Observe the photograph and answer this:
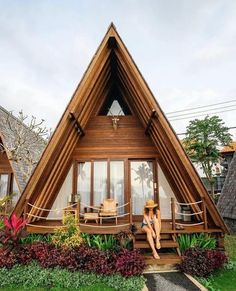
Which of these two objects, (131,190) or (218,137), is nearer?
(131,190)

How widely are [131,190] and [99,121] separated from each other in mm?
2967

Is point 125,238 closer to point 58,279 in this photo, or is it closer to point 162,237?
point 162,237

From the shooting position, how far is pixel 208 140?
957 inches

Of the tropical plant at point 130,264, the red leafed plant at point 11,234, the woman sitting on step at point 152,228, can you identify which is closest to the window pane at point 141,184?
the woman sitting on step at point 152,228

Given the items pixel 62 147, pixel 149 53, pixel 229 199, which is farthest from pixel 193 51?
pixel 62 147

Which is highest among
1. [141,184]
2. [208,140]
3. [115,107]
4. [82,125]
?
[208,140]

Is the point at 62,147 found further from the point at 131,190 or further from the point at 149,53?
the point at 149,53

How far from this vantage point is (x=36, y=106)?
34.8 m

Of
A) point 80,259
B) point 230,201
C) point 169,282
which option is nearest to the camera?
point 169,282

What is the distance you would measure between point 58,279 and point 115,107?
6645 millimetres

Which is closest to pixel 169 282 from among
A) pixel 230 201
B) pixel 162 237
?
pixel 162 237

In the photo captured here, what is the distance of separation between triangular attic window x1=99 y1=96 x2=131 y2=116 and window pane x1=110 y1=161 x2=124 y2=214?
2.12 m

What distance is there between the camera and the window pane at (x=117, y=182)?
8.98 meters

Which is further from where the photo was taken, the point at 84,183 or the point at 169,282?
the point at 84,183
